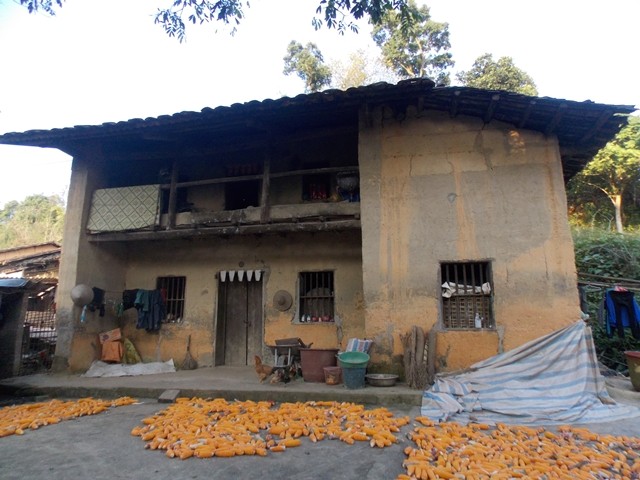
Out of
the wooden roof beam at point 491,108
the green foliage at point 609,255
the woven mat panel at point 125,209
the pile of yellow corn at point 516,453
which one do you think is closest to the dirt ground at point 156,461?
the pile of yellow corn at point 516,453

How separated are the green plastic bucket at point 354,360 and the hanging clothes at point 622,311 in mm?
4895

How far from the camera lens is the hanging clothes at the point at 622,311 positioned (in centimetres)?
722

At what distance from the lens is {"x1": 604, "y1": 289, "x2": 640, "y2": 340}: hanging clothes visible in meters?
7.22

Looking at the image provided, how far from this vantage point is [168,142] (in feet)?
32.3

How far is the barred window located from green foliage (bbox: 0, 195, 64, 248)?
35.5 m

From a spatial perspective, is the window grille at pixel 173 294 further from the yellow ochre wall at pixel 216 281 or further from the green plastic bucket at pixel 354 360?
the green plastic bucket at pixel 354 360

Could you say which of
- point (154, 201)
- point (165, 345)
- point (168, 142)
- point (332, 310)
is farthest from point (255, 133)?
point (165, 345)

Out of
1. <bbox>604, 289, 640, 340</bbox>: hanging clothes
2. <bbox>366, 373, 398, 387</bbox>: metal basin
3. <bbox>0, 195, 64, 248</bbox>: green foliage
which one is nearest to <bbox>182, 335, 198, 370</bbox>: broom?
<bbox>366, 373, 398, 387</bbox>: metal basin

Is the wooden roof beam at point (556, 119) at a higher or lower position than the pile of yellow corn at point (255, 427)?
higher

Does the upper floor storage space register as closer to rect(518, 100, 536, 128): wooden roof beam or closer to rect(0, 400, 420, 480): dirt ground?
rect(518, 100, 536, 128): wooden roof beam

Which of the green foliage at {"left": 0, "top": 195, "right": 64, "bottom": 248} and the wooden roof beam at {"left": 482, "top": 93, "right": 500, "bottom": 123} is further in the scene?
the green foliage at {"left": 0, "top": 195, "right": 64, "bottom": 248}

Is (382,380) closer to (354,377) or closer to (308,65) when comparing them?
(354,377)

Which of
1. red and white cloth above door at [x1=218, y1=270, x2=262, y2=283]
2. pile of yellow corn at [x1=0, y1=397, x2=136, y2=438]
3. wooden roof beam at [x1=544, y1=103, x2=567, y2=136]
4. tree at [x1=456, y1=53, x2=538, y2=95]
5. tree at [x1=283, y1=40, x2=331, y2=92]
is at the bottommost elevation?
pile of yellow corn at [x1=0, y1=397, x2=136, y2=438]

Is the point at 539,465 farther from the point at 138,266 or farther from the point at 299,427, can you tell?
the point at 138,266
